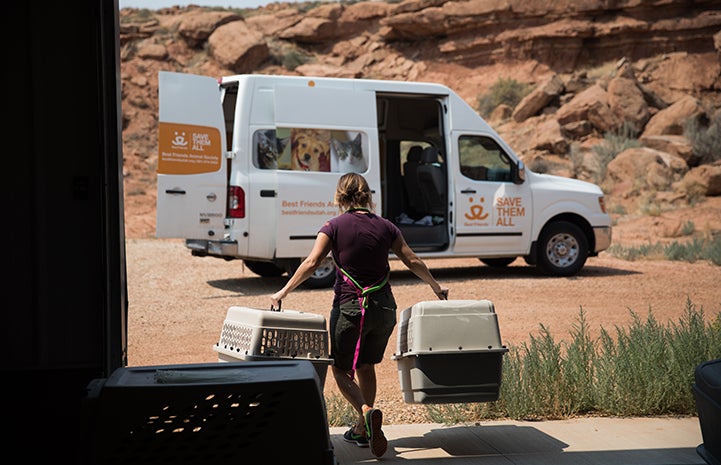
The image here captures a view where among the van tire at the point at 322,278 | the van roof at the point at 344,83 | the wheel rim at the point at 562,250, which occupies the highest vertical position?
the van roof at the point at 344,83

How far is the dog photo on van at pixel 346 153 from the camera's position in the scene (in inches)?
445

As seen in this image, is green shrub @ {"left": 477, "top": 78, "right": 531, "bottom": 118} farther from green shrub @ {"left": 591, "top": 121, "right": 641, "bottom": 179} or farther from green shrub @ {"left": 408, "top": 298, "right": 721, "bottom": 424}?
green shrub @ {"left": 408, "top": 298, "right": 721, "bottom": 424}

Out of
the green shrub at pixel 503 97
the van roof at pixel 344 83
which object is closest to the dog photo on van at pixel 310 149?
the van roof at pixel 344 83

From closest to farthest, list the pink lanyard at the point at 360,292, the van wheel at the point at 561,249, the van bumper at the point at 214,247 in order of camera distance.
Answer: the pink lanyard at the point at 360,292
the van bumper at the point at 214,247
the van wheel at the point at 561,249

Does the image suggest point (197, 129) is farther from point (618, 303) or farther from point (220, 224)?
point (618, 303)

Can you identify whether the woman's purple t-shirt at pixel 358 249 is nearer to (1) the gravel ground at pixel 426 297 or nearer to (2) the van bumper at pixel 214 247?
(1) the gravel ground at pixel 426 297

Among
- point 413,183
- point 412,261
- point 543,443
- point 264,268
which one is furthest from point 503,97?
point 543,443

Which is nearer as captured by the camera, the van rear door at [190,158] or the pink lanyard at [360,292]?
the pink lanyard at [360,292]

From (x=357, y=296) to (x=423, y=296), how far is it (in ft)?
20.0

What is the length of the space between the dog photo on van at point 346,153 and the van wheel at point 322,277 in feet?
4.12

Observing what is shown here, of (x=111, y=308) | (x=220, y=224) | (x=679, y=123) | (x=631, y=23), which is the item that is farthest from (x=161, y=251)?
(x=631, y=23)

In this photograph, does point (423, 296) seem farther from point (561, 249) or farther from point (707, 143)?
point (707, 143)

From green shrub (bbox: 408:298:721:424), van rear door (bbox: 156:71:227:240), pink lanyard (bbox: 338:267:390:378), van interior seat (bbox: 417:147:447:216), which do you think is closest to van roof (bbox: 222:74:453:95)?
van rear door (bbox: 156:71:227:240)

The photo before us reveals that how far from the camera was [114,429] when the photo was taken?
2918 millimetres
